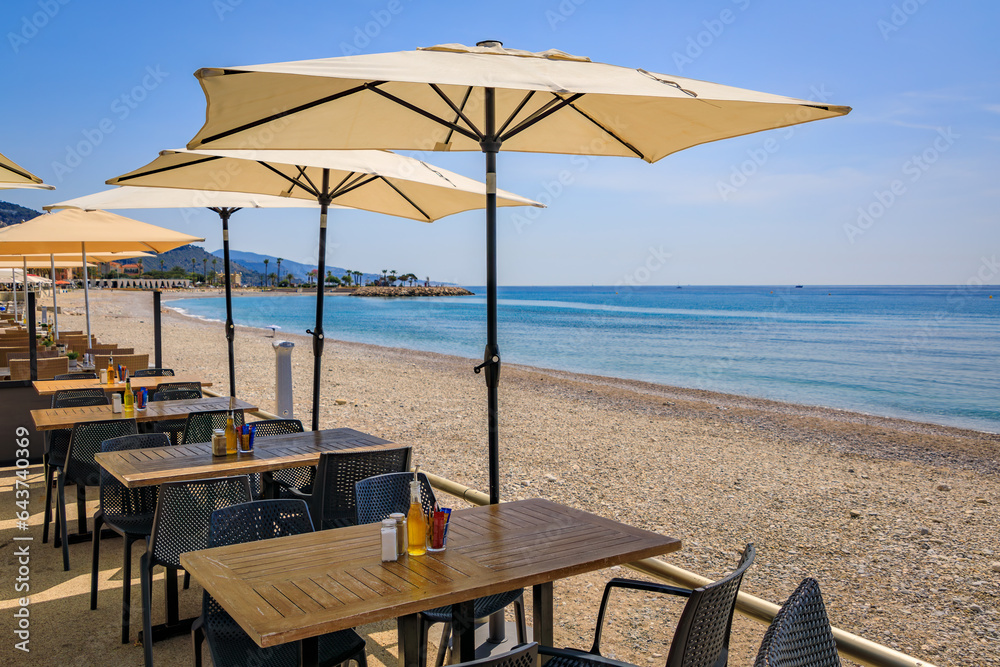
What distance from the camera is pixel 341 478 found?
3430 millimetres

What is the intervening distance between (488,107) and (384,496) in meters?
1.81

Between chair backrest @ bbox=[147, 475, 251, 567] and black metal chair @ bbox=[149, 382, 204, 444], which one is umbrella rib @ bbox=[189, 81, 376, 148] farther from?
black metal chair @ bbox=[149, 382, 204, 444]

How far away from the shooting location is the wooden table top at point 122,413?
14.2 feet

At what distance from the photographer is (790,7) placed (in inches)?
317

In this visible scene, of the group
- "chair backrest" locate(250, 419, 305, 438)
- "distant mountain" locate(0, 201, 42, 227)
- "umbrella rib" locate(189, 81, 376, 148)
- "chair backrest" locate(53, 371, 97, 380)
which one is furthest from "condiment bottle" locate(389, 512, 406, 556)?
"distant mountain" locate(0, 201, 42, 227)

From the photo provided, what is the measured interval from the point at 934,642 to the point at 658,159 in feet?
10.9

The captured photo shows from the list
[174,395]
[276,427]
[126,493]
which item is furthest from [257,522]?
[174,395]

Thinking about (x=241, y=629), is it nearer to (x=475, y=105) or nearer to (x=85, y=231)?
(x=475, y=105)

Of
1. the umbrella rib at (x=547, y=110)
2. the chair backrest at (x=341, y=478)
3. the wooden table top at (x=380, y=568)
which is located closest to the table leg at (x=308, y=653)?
the wooden table top at (x=380, y=568)

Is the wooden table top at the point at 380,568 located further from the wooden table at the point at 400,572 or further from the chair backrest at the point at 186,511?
the chair backrest at the point at 186,511

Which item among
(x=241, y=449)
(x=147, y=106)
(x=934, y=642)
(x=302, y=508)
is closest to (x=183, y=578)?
(x=241, y=449)

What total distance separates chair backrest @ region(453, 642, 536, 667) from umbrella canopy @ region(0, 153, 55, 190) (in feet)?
12.6

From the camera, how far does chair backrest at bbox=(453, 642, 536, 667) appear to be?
1.34 metres

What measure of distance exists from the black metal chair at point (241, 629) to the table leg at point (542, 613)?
2.04 ft
